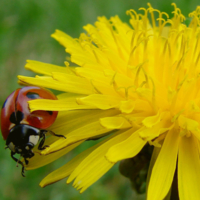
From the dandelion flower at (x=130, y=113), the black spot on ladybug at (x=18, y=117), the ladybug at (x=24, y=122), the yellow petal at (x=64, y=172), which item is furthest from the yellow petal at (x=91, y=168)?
the black spot on ladybug at (x=18, y=117)

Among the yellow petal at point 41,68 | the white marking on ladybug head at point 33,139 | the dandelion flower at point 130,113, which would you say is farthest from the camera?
the yellow petal at point 41,68

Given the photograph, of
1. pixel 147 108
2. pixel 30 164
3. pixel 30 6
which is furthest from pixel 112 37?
pixel 30 6

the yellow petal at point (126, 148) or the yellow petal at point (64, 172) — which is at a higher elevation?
the yellow petal at point (126, 148)

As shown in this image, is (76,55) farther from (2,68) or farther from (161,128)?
(2,68)

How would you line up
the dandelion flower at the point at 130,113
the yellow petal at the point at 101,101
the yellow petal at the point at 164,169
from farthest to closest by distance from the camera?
the yellow petal at the point at 101,101, the dandelion flower at the point at 130,113, the yellow petal at the point at 164,169

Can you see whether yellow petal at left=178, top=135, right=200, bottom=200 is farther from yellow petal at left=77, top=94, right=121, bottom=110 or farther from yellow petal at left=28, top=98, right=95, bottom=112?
yellow petal at left=28, top=98, right=95, bottom=112

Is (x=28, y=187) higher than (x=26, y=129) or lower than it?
lower

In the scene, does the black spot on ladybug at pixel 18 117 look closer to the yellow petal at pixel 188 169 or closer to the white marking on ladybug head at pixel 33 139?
the white marking on ladybug head at pixel 33 139
